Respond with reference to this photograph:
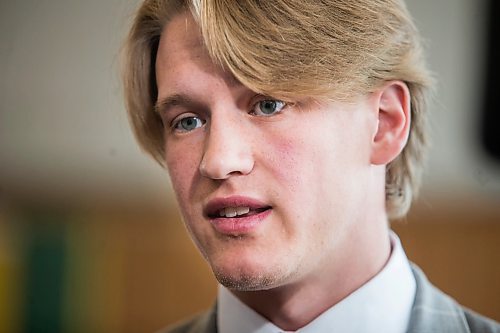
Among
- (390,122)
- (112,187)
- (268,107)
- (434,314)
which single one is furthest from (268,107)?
(112,187)

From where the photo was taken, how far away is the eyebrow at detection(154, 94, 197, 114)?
0.63 metres

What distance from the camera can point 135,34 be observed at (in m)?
0.72

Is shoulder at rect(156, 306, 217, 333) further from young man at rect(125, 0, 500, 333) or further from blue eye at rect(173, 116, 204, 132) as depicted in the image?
blue eye at rect(173, 116, 204, 132)

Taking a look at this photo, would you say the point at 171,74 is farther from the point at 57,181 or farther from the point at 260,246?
the point at 57,181

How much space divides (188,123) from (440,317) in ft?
0.90

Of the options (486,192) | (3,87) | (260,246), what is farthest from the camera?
(3,87)

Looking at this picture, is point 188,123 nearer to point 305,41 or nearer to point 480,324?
point 305,41

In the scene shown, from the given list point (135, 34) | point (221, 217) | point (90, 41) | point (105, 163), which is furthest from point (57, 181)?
point (221, 217)

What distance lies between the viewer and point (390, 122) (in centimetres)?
67

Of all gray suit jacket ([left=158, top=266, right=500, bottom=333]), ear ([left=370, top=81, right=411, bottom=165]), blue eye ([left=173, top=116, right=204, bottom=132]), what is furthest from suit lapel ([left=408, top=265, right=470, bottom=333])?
blue eye ([left=173, top=116, right=204, bottom=132])

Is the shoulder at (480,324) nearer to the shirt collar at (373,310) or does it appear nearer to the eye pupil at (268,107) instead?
the shirt collar at (373,310)

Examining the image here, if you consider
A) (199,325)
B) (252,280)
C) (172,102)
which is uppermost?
(172,102)

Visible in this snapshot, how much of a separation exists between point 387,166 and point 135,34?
27 centimetres

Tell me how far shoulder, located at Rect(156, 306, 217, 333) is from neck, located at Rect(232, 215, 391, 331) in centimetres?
8
